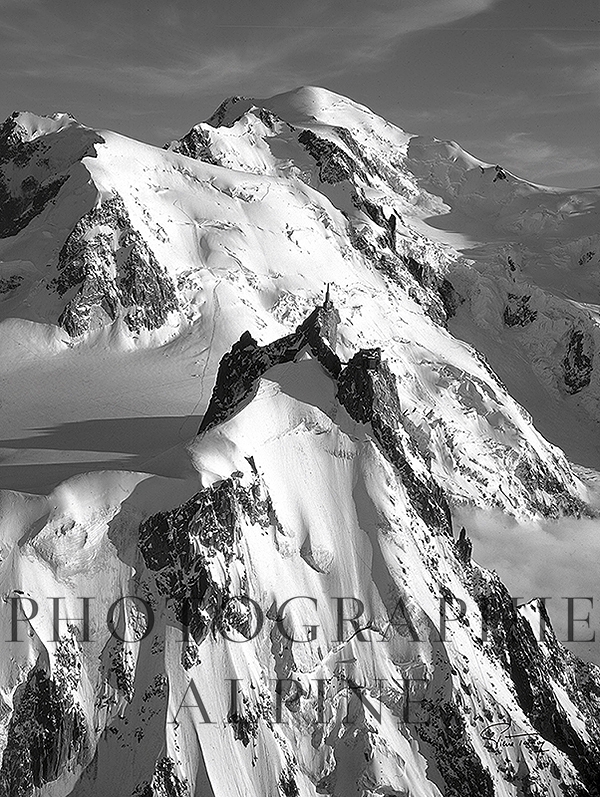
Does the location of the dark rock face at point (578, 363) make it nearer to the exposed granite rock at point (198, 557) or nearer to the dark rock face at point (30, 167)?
the dark rock face at point (30, 167)

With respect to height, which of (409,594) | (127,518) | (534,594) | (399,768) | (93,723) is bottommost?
(534,594)

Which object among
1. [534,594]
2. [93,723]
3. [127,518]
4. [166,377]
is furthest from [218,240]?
[93,723]

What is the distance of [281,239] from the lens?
8531cm

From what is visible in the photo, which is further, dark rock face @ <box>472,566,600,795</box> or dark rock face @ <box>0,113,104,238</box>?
→ dark rock face @ <box>0,113,104,238</box>

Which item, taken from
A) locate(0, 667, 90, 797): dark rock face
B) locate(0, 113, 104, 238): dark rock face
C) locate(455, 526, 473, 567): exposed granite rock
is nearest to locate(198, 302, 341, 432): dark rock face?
locate(455, 526, 473, 567): exposed granite rock

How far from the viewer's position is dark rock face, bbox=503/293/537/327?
108125 millimetres

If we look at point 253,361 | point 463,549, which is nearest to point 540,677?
point 463,549

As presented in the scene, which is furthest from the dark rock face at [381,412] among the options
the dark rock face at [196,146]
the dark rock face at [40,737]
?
the dark rock face at [196,146]

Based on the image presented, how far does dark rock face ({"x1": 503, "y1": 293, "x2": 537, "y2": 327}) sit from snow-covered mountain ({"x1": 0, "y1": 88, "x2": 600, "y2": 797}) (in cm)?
3137

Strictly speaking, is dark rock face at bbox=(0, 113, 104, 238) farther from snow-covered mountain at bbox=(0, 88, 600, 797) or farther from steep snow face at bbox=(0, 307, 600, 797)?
steep snow face at bbox=(0, 307, 600, 797)

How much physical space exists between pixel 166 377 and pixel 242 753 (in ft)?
121

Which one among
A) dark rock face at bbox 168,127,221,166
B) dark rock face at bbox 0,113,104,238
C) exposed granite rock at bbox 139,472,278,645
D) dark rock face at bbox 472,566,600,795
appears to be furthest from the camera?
dark rock face at bbox 168,127,221,166

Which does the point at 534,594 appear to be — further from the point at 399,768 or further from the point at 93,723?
the point at 93,723

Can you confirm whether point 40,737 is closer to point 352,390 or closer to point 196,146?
point 352,390
